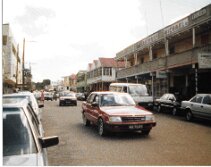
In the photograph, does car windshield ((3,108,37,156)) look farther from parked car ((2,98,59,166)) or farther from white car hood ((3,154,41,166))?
white car hood ((3,154,41,166))

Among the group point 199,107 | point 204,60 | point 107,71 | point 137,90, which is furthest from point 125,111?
point 107,71

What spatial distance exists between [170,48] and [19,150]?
1148 inches

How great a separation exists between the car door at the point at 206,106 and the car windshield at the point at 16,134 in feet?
Result: 39.0

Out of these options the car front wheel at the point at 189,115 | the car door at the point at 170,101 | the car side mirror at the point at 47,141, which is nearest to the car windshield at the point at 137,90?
the car door at the point at 170,101

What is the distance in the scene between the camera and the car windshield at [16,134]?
4320mm

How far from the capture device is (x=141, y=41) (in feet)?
115

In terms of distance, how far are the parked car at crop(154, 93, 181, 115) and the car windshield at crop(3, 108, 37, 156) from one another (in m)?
16.6

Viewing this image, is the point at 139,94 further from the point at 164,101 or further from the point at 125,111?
the point at 125,111

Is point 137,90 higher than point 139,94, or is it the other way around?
point 137,90

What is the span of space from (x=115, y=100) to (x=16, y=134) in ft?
26.8

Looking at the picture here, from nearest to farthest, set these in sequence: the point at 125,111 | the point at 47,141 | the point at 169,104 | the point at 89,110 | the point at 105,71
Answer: the point at 47,141
the point at 125,111
the point at 89,110
the point at 169,104
the point at 105,71

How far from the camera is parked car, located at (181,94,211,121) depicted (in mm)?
15227

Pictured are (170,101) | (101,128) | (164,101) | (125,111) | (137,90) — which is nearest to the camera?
(125,111)

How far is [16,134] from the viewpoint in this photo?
450cm
